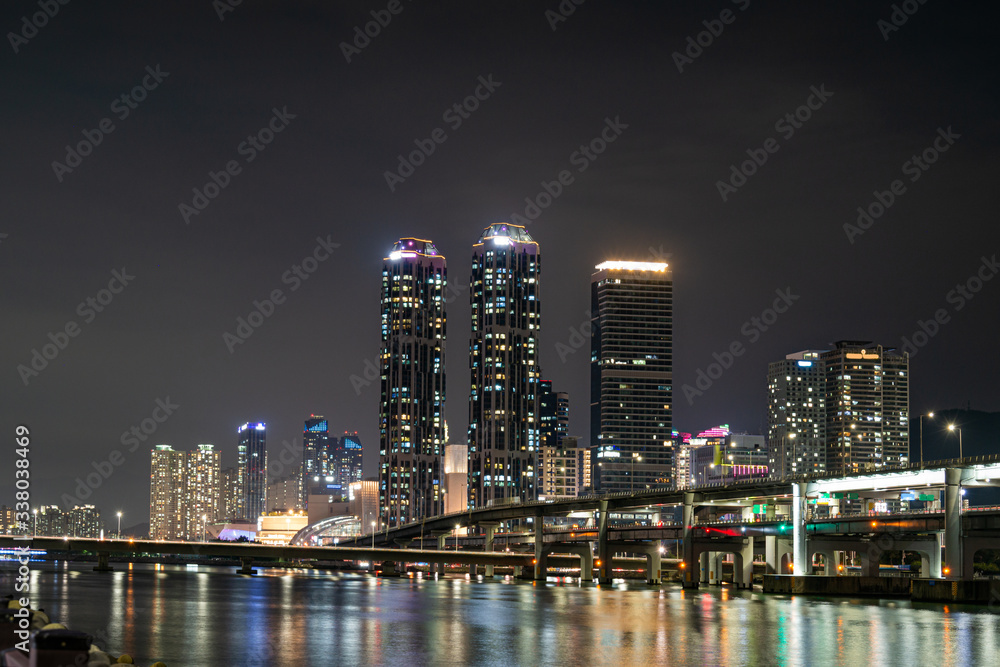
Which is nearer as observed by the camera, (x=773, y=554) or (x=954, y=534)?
(x=954, y=534)

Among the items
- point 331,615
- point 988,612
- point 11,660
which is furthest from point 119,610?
point 988,612

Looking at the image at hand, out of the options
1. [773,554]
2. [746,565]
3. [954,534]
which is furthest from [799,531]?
[746,565]

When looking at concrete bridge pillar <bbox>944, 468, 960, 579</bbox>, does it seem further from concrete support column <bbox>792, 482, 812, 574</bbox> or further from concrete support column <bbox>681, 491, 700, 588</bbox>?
concrete support column <bbox>681, 491, 700, 588</bbox>

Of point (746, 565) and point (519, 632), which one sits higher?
point (519, 632)

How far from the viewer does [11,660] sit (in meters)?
25.9

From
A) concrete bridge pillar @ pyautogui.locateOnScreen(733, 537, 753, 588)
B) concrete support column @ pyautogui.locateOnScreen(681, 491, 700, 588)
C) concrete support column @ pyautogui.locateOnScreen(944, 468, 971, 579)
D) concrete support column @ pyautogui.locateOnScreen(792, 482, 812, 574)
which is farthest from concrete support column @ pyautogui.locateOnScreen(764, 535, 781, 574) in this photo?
concrete support column @ pyautogui.locateOnScreen(944, 468, 971, 579)

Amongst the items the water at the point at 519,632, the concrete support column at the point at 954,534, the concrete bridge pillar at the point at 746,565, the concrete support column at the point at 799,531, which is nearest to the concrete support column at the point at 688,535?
the concrete bridge pillar at the point at 746,565

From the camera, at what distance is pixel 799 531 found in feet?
488

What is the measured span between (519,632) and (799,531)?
86356mm

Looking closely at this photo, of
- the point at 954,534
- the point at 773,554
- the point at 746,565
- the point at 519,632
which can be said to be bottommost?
the point at 746,565

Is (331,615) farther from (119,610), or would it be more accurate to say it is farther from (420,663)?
(420,663)

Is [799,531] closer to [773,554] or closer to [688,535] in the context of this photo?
[773,554]

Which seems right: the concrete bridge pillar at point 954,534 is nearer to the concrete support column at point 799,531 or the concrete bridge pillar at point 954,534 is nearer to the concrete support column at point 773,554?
the concrete support column at point 799,531

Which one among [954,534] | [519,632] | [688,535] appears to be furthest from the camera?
[688,535]
